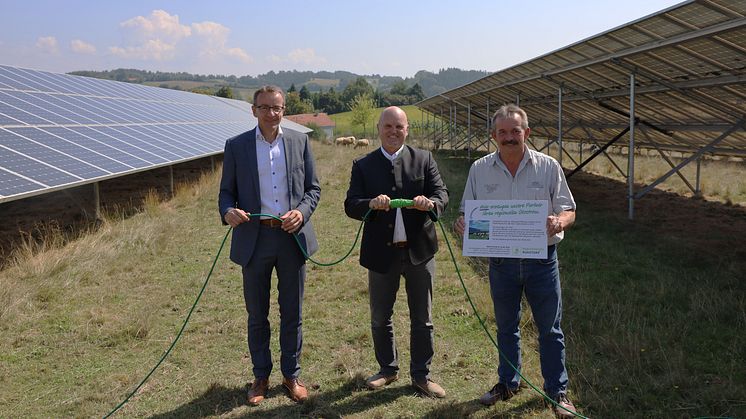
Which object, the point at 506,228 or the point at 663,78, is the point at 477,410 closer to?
the point at 506,228

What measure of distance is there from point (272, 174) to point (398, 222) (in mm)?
870

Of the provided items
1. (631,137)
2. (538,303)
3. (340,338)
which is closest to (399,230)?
(538,303)

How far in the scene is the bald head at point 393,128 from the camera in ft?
11.1

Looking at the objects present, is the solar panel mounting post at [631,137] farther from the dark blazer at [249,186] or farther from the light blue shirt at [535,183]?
the dark blazer at [249,186]

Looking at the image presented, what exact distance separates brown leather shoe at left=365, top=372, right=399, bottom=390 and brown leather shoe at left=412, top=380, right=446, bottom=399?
0.20 meters

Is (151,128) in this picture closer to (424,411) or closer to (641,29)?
(641,29)

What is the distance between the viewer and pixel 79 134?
10.1 meters

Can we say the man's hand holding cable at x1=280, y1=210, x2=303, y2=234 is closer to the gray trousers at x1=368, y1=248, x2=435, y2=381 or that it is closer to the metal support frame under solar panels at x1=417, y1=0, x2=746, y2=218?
the gray trousers at x1=368, y1=248, x2=435, y2=381

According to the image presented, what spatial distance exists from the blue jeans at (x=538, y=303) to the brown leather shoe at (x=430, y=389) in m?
0.52

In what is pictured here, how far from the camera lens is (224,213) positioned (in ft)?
11.4

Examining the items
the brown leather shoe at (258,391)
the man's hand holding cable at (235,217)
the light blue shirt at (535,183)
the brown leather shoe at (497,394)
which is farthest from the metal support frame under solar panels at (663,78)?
the brown leather shoe at (258,391)

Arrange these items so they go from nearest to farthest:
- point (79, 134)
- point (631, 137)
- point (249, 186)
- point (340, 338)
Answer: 1. point (249, 186)
2. point (340, 338)
3. point (631, 137)
4. point (79, 134)

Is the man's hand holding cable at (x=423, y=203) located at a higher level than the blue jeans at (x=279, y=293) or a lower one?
higher

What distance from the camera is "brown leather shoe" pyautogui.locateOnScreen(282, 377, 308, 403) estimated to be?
3705mm
